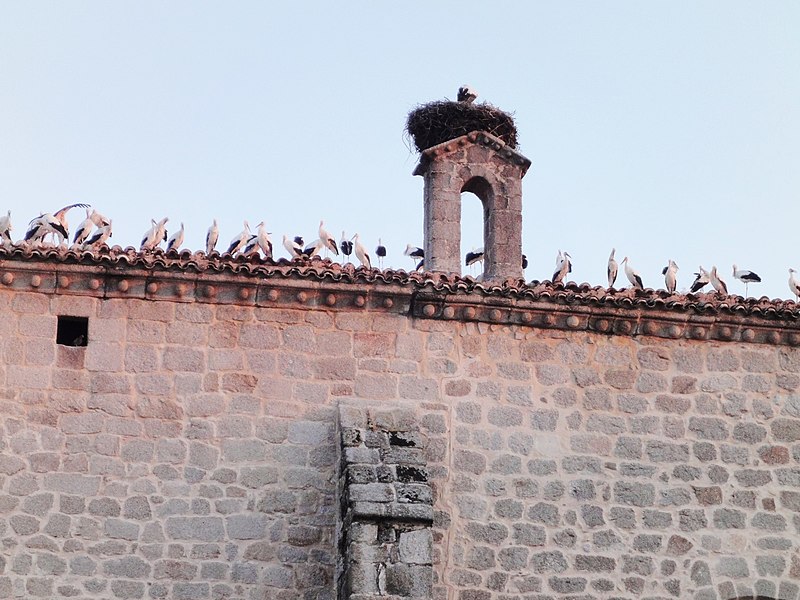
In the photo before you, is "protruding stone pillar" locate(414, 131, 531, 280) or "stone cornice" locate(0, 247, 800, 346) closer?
"stone cornice" locate(0, 247, 800, 346)

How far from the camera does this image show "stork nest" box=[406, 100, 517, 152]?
14.1m

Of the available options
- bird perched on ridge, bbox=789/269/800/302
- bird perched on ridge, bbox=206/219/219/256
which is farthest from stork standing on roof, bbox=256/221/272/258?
bird perched on ridge, bbox=789/269/800/302

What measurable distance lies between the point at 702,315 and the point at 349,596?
3.82 metres

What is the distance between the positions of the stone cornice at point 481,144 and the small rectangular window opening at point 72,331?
A: 3.70 metres

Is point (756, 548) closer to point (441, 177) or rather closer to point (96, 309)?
point (441, 177)

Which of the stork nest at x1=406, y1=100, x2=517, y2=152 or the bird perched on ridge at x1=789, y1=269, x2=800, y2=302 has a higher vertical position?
the stork nest at x1=406, y1=100, x2=517, y2=152

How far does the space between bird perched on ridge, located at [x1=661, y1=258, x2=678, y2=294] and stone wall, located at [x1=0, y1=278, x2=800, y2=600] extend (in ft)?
2.55

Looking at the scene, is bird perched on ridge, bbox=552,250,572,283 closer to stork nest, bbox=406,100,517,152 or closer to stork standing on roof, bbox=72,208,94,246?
stork nest, bbox=406,100,517,152

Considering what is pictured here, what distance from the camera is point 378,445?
11344 mm

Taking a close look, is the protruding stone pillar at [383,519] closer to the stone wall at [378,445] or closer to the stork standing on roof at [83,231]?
the stone wall at [378,445]

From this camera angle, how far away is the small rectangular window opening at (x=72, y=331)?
11656 millimetres

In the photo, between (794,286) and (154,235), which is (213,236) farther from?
(794,286)

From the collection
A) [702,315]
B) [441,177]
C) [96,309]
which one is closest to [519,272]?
[441,177]

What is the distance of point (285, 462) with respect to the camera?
38.0ft
